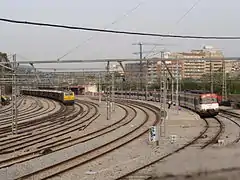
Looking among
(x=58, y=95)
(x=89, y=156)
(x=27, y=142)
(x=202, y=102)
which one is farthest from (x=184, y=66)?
(x=89, y=156)

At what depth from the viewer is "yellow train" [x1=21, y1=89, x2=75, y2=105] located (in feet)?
172

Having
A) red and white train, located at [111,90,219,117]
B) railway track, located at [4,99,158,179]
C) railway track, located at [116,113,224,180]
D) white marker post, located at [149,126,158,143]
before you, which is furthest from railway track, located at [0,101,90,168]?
red and white train, located at [111,90,219,117]

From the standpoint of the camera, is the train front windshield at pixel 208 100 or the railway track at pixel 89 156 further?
the train front windshield at pixel 208 100

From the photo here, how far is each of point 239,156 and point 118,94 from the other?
237 feet

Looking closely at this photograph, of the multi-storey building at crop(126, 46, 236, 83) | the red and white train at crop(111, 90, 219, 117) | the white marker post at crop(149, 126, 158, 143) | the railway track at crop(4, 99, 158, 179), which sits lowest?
the railway track at crop(4, 99, 158, 179)

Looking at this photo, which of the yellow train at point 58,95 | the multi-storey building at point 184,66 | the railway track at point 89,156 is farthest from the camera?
the yellow train at point 58,95

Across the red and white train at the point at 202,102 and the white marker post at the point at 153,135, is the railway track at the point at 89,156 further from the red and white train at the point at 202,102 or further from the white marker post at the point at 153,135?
the red and white train at the point at 202,102

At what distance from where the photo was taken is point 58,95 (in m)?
58.8

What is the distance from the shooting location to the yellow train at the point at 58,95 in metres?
52.5

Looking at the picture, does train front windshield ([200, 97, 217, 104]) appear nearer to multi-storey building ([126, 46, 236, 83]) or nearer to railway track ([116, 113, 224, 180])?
railway track ([116, 113, 224, 180])

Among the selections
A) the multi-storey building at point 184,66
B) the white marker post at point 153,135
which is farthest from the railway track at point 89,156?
the multi-storey building at point 184,66

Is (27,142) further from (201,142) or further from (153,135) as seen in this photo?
(201,142)

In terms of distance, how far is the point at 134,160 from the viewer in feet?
50.4

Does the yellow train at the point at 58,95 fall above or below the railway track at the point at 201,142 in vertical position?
above
